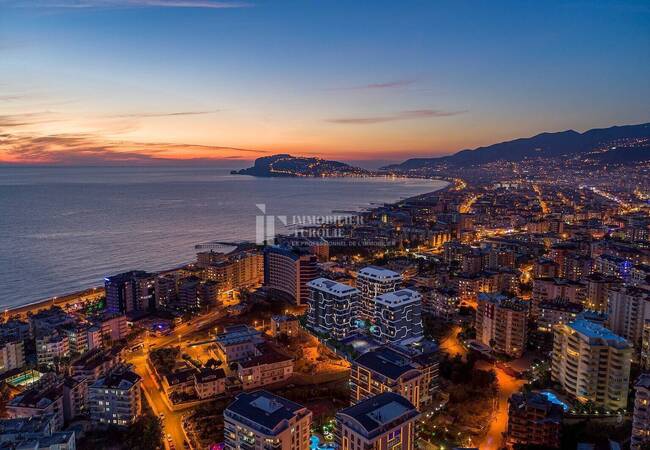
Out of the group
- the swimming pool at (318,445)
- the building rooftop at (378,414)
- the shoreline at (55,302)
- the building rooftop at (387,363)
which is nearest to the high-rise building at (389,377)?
the building rooftop at (387,363)

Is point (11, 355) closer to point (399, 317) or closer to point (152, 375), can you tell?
point (152, 375)

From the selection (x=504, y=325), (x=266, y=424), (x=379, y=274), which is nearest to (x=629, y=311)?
(x=504, y=325)

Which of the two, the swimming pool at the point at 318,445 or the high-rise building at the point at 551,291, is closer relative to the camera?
the swimming pool at the point at 318,445

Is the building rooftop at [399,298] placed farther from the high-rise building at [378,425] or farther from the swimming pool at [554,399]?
the high-rise building at [378,425]

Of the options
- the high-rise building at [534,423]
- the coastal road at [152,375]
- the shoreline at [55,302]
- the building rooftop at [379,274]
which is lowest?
the coastal road at [152,375]

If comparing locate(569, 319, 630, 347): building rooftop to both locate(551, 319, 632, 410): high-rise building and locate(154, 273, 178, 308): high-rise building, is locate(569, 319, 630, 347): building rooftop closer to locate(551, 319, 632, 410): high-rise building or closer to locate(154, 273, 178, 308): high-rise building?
locate(551, 319, 632, 410): high-rise building

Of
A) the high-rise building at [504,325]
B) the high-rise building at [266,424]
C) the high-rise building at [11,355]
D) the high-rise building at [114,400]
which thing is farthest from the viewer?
the high-rise building at [504,325]

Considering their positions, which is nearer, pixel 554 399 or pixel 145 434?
pixel 145 434

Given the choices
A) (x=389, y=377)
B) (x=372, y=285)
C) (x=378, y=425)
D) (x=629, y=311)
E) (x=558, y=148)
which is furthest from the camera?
(x=558, y=148)
